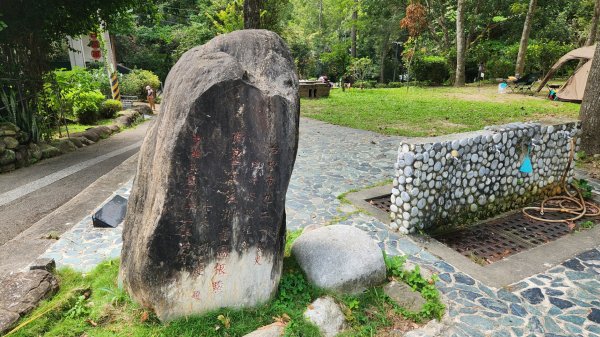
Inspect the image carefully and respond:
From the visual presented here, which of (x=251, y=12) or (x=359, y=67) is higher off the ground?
(x=251, y=12)

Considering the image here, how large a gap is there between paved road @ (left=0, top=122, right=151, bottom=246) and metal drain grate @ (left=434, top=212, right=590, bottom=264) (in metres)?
4.31

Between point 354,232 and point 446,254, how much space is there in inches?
50.0

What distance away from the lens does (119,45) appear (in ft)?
94.3

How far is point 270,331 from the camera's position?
124 inches

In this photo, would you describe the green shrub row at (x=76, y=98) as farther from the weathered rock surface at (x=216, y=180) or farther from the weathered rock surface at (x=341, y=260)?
the weathered rock surface at (x=341, y=260)

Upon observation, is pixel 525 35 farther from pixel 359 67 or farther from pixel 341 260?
pixel 341 260

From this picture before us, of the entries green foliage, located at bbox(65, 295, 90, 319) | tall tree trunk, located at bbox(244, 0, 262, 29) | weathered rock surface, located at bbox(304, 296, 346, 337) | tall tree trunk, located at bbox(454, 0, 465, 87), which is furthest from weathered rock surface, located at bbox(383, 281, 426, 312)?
tall tree trunk, located at bbox(454, 0, 465, 87)

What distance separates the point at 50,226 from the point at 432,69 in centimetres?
2406

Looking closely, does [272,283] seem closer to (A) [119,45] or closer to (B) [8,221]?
(B) [8,221]

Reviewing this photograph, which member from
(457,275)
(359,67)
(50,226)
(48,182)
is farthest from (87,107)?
(359,67)

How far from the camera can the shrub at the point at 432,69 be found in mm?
25219

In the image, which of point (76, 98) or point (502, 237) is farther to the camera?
point (76, 98)

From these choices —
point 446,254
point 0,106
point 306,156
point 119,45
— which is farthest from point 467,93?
point 119,45

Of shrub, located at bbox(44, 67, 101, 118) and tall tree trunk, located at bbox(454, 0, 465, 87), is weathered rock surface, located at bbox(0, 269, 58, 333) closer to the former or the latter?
shrub, located at bbox(44, 67, 101, 118)
